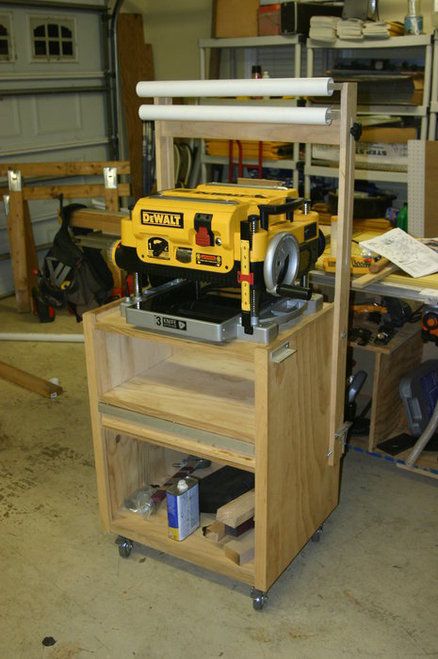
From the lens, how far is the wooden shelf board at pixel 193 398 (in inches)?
74.5

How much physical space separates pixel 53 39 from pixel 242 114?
3591 millimetres

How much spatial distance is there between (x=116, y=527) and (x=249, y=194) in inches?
42.9

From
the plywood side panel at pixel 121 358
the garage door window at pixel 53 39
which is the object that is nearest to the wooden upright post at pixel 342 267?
the plywood side panel at pixel 121 358

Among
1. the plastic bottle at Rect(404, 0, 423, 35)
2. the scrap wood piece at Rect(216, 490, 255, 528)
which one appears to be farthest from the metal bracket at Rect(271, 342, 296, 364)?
the plastic bottle at Rect(404, 0, 423, 35)

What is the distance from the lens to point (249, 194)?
6.16 feet

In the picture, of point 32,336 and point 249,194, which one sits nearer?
point 249,194

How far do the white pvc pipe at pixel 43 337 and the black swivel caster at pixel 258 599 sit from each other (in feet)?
7.36

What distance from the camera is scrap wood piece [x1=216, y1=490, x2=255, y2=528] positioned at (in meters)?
1.98

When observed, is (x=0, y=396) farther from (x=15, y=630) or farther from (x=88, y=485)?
(x=15, y=630)

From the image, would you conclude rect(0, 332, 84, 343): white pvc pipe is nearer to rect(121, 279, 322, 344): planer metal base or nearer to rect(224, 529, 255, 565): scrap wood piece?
rect(121, 279, 322, 344): planer metal base

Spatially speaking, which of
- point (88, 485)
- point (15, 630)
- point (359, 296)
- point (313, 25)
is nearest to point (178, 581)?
point (15, 630)

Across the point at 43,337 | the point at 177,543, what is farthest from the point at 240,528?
the point at 43,337

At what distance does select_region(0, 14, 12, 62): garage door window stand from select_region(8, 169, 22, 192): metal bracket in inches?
36.1

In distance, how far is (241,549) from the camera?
6.47 ft
